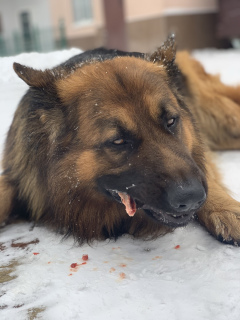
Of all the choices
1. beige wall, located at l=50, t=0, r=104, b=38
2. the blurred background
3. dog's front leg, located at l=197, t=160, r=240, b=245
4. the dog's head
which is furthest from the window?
dog's front leg, located at l=197, t=160, r=240, b=245

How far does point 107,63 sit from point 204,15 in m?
14.6

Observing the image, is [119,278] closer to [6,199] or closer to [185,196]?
[185,196]

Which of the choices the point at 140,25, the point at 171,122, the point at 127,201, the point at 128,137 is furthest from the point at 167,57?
the point at 140,25

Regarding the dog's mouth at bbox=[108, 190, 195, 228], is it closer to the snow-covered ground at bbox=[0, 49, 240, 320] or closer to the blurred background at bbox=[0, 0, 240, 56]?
the snow-covered ground at bbox=[0, 49, 240, 320]

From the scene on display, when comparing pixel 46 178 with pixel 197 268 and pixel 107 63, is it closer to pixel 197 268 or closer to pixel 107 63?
pixel 107 63

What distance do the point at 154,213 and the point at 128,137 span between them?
467 millimetres

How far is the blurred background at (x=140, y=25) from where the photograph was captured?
10.7 metres

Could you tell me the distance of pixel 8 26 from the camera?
27547mm

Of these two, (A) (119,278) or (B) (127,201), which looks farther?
(B) (127,201)

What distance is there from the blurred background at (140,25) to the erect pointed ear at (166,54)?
7038mm

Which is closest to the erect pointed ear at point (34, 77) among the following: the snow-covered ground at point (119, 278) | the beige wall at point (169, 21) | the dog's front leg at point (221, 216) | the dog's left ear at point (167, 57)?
the dog's left ear at point (167, 57)

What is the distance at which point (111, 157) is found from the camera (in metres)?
2.53

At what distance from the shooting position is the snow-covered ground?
1.99 meters

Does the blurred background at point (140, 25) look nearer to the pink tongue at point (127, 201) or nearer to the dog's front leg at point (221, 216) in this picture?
the dog's front leg at point (221, 216)
